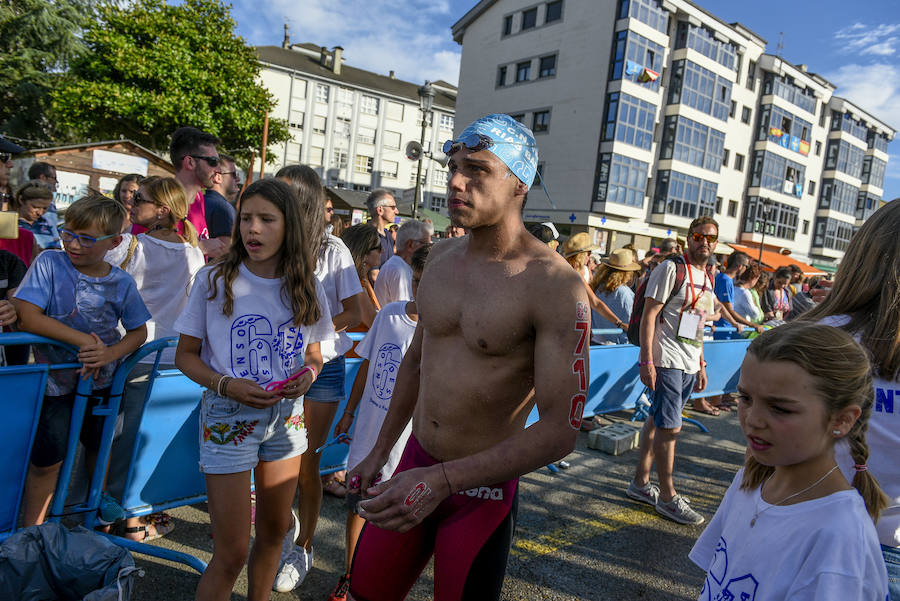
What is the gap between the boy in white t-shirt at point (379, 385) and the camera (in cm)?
277

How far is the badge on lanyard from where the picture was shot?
416cm

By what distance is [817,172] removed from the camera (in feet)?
151

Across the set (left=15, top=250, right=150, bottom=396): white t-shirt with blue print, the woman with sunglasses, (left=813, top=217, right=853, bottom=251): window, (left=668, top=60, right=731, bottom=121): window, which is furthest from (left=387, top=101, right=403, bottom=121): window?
(left=15, top=250, right=150, bottom=396): white t-shirt with blue print

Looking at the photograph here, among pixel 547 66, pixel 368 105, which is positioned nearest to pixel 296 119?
pixel 368 105

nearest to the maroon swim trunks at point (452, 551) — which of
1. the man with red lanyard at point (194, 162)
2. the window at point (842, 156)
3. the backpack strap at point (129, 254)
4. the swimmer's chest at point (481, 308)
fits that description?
the swimmer's chest at point (481, 308)

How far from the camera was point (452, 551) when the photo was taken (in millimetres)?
1830

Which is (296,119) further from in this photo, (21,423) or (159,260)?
(21,423)

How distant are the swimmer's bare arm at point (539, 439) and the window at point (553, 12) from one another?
3694 cm

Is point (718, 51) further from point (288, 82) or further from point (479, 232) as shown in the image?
point (479, 232)

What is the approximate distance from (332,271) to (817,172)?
5476 cm

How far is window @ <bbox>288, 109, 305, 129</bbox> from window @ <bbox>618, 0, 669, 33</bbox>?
2735 centimetres

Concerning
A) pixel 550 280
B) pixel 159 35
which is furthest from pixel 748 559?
pixel 159 35

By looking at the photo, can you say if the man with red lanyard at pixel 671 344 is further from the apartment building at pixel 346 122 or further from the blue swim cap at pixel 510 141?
the apartment building at pixel 346 122

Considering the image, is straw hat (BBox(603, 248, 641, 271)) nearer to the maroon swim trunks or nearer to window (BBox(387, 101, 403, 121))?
the maroon swim trunks
